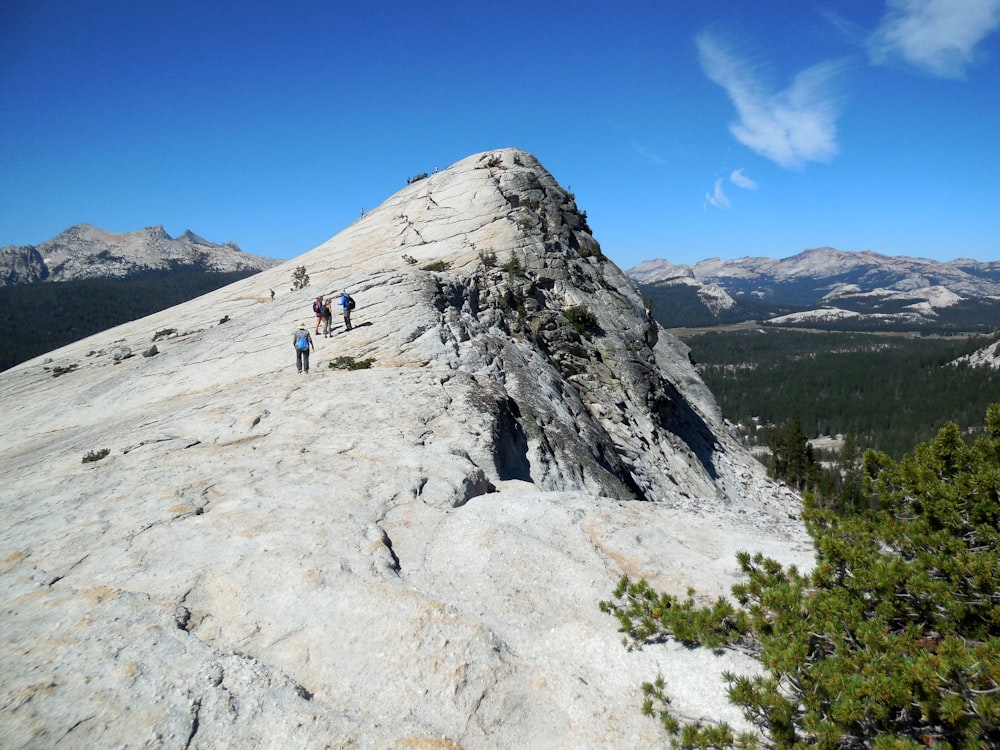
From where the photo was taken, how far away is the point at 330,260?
44.2m

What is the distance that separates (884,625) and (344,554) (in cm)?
784

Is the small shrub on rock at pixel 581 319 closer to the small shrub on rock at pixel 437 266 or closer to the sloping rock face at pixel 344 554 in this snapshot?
the small shrub on rock at pixel 437 266

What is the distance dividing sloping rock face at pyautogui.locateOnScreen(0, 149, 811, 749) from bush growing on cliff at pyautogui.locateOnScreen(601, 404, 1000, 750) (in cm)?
79

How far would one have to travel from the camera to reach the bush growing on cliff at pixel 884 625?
4.67 m

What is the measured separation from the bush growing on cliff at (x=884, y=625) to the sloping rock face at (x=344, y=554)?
31.0 inches

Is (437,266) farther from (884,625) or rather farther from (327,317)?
(884,625)

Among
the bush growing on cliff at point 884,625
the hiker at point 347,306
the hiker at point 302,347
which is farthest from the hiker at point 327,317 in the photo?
the bush growing on cliff at point 884,625

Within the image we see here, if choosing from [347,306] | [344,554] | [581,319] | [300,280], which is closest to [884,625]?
[344,554]

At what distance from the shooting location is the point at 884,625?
18.7ft

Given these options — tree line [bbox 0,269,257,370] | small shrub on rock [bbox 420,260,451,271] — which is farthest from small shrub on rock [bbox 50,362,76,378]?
tree line [bbox 0,269,257,370]

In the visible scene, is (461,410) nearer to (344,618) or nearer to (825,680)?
(344,618)

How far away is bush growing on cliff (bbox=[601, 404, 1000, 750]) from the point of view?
4.67 meters

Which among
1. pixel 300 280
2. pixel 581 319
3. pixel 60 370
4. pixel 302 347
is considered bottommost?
pixel 581 319

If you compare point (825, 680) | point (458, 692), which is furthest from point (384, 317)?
point (825, 680)
